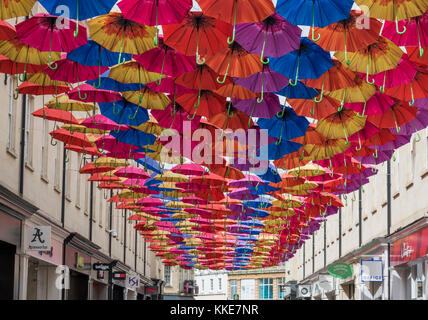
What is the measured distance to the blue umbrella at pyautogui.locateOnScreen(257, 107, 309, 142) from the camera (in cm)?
1445

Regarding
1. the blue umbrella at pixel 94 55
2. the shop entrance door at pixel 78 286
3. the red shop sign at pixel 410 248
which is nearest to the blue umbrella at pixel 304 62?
the blue umbrella at pixel 94 55

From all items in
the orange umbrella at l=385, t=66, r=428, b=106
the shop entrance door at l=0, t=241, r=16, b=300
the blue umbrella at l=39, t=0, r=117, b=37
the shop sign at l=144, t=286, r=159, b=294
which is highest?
the blue umbrella at l=39, t=0, r=117, b=37

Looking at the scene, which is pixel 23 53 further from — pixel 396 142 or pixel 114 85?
pixel 396 142

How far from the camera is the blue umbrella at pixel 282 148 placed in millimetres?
15766

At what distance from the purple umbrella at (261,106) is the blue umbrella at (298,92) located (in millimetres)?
599

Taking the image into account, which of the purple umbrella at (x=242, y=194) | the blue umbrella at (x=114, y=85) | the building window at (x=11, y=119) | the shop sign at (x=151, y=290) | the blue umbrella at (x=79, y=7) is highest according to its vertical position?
the building window at (x=11, y=119)

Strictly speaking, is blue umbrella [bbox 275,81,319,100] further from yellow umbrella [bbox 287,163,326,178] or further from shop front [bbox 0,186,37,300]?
shop front [bbox 0,186,37,300]

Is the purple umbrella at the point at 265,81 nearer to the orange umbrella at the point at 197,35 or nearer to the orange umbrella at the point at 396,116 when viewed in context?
the orange umbrella at the point at 197,35

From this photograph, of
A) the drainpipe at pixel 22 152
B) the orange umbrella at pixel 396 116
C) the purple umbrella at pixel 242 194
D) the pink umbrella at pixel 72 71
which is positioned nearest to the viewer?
the pink umbrella at pixel 72 71

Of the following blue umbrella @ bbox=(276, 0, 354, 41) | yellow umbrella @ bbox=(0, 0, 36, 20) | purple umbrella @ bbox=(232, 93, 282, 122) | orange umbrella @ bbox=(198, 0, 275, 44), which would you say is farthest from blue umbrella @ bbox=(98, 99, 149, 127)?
blue umbrella @ bbox=(276, 0, 354, 41)

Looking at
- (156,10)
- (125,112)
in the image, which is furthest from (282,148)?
(156,10)

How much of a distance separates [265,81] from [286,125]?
111 inches

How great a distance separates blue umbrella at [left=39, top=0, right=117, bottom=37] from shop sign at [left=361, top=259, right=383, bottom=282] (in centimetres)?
1805
